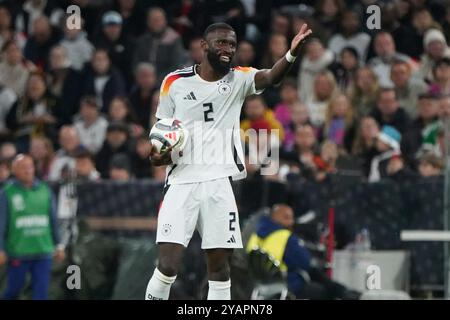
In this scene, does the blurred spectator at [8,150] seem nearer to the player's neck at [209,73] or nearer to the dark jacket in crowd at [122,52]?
the dark jacket in crowd at [122,52]

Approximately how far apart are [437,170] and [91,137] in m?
4.90

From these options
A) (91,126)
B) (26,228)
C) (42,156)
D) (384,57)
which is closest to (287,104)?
(384,57)

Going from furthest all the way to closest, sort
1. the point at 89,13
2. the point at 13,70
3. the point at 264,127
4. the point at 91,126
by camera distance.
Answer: the point at 89,13, the point at 13,70, the point at 91,126, the point at 264,127

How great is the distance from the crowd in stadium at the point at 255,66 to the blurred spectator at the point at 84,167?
0.06 feet

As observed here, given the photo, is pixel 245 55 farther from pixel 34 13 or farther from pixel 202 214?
pixel 202 214

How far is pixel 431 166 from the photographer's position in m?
14.8

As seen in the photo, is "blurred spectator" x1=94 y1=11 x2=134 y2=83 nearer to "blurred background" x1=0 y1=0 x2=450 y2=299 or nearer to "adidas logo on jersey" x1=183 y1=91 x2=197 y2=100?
"blurred background" x1=0 y1=0 x2=450 y2=299

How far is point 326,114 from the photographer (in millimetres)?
16438

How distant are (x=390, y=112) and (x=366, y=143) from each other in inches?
21.4

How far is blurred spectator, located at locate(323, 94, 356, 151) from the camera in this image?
1595 cm

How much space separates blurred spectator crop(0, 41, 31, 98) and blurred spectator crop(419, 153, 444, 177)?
639 centimetres

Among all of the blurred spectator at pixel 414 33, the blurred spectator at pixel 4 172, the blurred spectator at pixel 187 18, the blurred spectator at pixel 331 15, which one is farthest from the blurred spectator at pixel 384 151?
the blurred spectator at pixel 4 172
